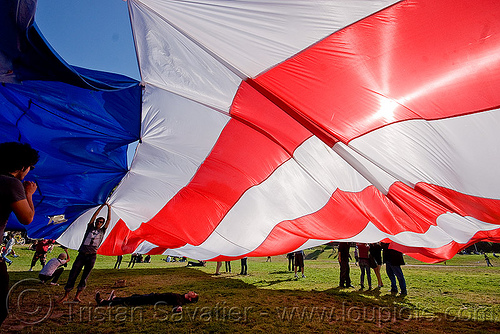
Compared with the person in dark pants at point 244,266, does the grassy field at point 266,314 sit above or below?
below

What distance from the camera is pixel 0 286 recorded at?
178cm

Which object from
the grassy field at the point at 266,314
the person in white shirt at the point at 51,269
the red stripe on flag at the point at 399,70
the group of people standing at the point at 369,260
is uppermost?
the red stripe on flag at the point at 399,70

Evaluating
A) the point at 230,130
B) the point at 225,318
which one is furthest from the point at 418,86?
the point at 225,318

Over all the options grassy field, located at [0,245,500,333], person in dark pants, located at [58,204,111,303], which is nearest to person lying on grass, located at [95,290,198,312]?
grassy field, located at [0,245,500,333]

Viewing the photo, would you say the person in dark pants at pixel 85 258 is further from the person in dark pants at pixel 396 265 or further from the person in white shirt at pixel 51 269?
the person in dark pants at pixel 396 265

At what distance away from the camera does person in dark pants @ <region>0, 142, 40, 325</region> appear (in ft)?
5.86

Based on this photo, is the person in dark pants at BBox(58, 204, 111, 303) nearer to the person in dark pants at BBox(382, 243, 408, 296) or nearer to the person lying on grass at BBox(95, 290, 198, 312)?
the person lying on grass at BBox(95, 290, 198, 312)

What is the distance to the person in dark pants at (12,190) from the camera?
1785mm

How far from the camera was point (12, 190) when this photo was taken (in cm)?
181

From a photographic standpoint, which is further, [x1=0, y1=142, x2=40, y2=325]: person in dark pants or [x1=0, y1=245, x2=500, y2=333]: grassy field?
[x1=0, y1=245, x2=500, y2=333]: grassy field

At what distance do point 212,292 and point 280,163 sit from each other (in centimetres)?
335

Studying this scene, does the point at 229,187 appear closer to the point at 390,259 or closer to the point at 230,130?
the point at 230,130

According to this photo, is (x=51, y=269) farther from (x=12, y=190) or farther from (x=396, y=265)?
(x=396, y=265)

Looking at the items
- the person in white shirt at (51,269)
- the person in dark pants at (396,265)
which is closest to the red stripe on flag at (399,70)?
the person in dark pants at (396,265)
